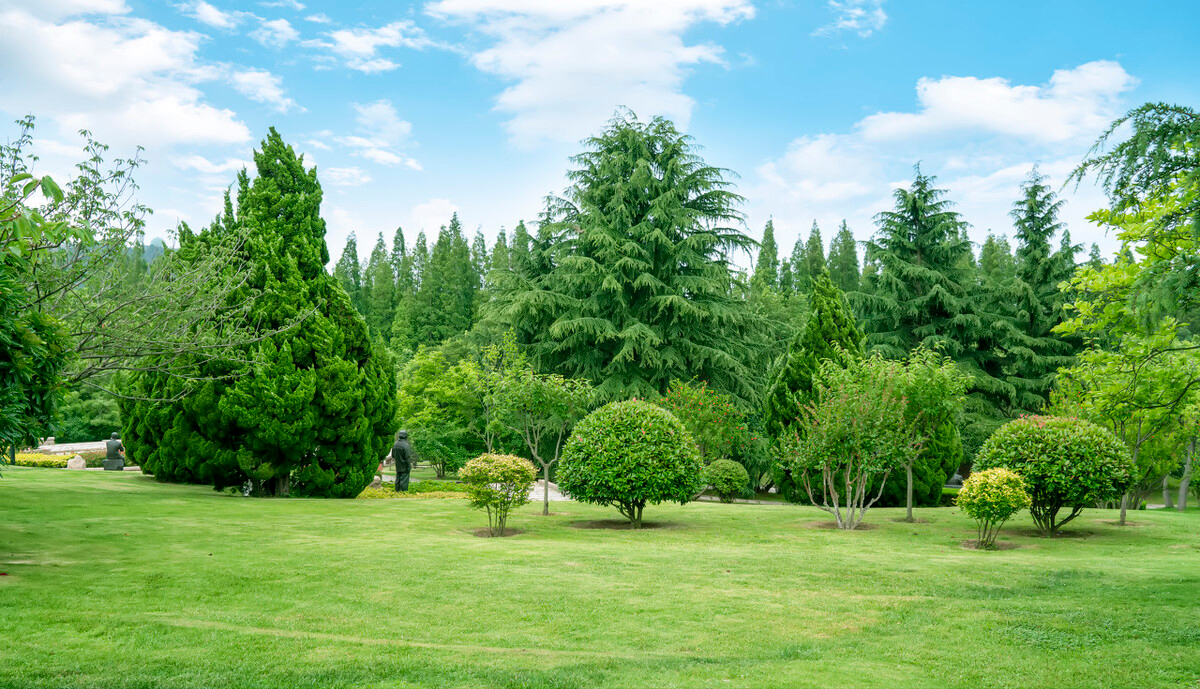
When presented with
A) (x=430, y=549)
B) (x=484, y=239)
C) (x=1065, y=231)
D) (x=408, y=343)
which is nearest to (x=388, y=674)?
(x=430, y=549)

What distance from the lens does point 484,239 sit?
227 ft

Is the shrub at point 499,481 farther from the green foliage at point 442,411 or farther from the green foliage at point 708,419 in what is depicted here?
the green foliage at point 442,411

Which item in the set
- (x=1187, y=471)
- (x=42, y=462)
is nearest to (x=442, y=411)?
(x=42, y=462)

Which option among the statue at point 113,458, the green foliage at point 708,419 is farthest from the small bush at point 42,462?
the green foliage at point 708,419

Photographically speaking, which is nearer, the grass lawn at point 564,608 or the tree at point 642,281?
the grass lawn at point 564,608

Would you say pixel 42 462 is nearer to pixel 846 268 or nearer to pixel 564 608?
pixel 564 608

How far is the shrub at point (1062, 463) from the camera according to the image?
1262cm

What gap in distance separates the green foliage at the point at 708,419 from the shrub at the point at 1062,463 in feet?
29.5

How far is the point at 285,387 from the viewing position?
52.7ft

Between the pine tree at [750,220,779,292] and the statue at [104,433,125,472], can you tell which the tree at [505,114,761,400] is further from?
the pine tree at [750,220,779,292]

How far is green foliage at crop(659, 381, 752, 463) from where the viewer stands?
21641mm

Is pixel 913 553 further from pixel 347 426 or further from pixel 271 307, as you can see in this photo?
pixel 271 307

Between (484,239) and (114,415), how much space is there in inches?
1520

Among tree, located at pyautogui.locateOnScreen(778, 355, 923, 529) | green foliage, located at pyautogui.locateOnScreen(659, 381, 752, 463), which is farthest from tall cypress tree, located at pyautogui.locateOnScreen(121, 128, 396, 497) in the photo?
tree, located at pyautogui.locateOnScreen(778, 355, 923, 529)
